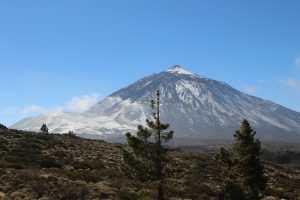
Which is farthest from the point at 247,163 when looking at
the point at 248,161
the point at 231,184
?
the point at 231,184

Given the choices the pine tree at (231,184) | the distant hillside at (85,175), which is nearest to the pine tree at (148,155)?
the distant hillside at (85,175)

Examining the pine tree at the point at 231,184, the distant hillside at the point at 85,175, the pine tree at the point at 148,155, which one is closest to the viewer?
the pine tree at the point at 148,155

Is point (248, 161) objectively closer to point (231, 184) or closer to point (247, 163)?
point (247, 163)

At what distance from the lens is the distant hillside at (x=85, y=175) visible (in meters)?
35.3

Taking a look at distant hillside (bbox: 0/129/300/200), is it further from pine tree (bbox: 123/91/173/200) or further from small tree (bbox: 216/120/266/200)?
small tree (bbox: 216/120/266/200)

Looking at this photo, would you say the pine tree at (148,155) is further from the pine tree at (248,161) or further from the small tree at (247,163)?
the pine tree at (248,161)

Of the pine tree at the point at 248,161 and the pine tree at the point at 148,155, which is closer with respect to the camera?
the pine tree at the point at 148,155

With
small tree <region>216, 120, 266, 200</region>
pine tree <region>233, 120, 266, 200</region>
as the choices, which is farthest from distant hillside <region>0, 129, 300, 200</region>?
pine tree <region>233, 120, 266, 200</region>

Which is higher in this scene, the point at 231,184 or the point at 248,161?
the point at 248,161

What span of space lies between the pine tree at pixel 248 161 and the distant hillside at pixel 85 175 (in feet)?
20.6

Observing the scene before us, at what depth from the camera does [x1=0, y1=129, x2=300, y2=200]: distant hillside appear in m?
35.3

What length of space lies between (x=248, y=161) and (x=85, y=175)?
1578 centimetres

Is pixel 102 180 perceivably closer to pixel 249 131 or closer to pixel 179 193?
pixel 179 193

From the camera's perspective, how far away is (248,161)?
116 feet
